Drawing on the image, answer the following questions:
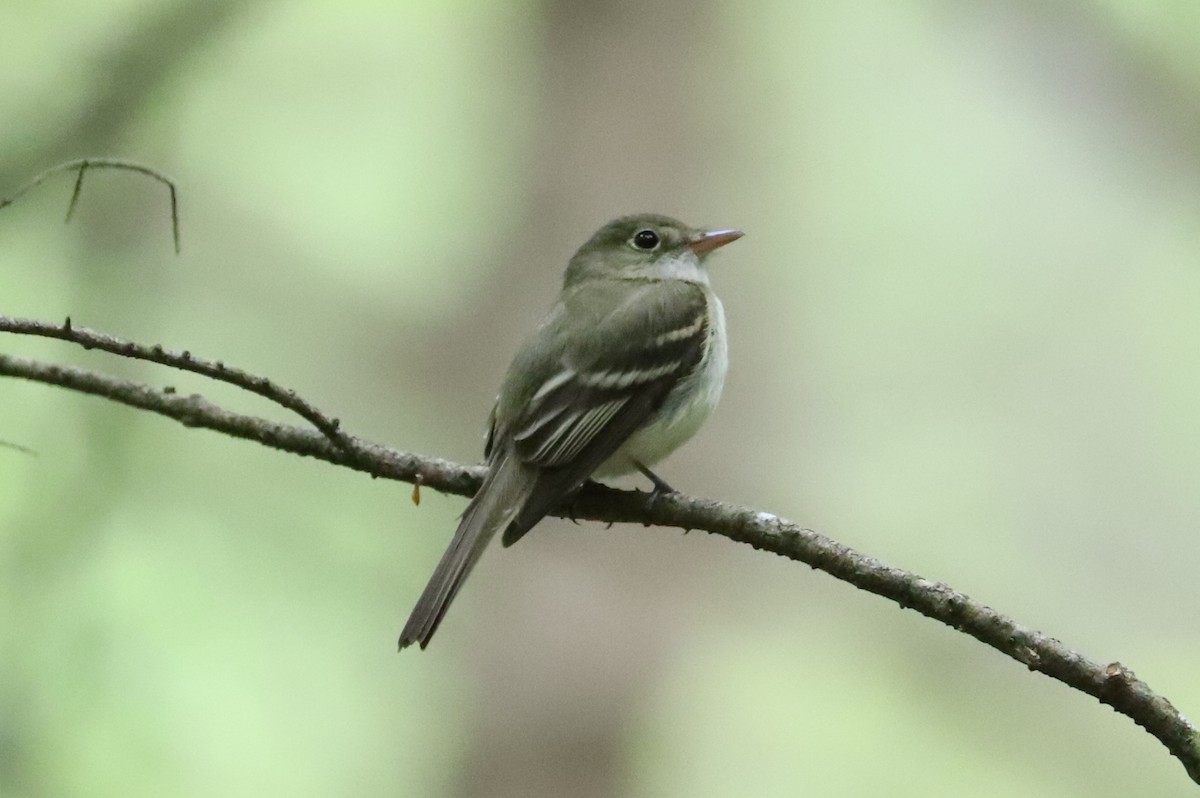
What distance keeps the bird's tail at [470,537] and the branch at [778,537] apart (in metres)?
0.07

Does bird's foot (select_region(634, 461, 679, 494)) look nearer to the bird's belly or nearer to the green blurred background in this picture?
the bird's belly

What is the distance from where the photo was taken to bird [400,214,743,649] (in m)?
3.49

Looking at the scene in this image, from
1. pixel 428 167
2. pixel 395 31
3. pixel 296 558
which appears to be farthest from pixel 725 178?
pixel 296 558

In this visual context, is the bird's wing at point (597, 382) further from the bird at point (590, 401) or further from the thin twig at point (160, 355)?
the thin twig at point (160, 355)

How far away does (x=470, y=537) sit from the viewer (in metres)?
3.40

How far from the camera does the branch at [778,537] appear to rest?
2389mm

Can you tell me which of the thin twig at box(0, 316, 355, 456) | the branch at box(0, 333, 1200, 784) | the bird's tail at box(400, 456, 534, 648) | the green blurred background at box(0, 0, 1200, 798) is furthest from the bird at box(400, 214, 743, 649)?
the green blurred background at box(0, 0, 1200, 798)

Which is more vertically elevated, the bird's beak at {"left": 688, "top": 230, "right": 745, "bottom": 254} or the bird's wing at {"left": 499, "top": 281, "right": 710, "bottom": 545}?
the bird's beak at {"left": 688, "top": 230, "right": 745, "bottom": 254}

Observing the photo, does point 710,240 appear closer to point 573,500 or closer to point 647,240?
point 647,240

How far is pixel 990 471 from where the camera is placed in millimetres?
7586

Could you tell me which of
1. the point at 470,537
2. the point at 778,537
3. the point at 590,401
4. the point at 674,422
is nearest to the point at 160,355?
the point at 470,537

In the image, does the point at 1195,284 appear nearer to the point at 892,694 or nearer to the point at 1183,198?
the point at 1183,198

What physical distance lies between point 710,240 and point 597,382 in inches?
46.8

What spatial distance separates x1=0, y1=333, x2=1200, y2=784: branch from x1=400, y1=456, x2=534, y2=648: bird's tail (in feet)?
0.23
